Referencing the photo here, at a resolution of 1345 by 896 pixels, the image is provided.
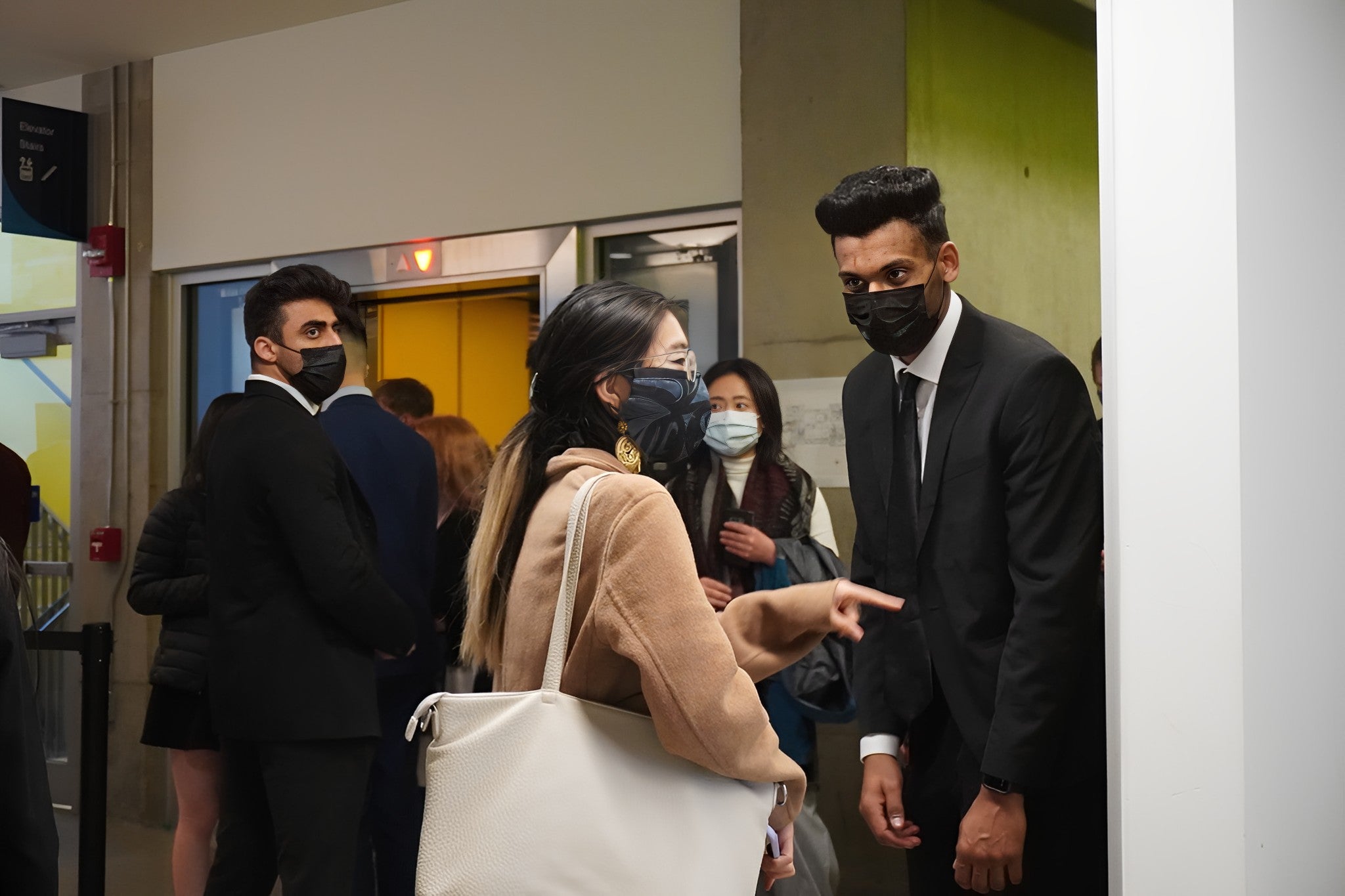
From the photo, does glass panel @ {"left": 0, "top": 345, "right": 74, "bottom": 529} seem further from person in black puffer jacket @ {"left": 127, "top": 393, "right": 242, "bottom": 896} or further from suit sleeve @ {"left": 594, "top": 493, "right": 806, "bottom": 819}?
suit sleeve @ {"left": 594, "top": 493, "right": 806, "bottom": 819}

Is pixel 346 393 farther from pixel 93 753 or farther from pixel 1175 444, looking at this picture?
pixel 1175 444

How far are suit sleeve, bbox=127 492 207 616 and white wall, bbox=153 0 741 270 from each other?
921mm

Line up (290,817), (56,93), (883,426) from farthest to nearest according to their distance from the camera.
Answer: (56,93) → (290,817) → (883,426)

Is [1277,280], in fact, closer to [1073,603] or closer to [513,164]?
[1073,603]

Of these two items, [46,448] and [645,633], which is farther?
[46,448]

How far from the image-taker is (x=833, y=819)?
2760 millimetres

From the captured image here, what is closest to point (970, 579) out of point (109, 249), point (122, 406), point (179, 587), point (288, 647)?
point (288, 647)

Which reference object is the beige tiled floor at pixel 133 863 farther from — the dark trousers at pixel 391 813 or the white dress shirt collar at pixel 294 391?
the white dress shirt collar at pixel 294 391

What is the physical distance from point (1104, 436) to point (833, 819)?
144 centimetres

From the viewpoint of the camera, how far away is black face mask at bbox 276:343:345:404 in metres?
3.30

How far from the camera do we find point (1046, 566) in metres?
2.05

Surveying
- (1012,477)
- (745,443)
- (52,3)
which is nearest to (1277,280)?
(1012,477)

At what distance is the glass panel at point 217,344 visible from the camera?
3926mm

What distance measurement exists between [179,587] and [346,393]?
29.8 inches
